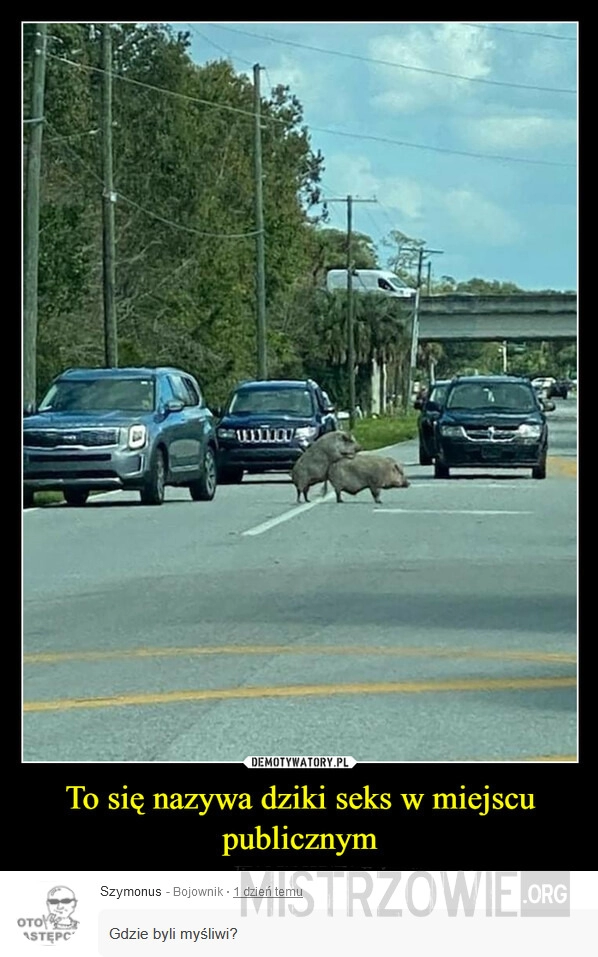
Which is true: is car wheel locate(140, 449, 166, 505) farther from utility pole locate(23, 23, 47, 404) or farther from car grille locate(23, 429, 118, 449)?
utility pole locate(23, 23, 47, 404)

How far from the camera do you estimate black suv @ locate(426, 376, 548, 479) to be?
1181 inches

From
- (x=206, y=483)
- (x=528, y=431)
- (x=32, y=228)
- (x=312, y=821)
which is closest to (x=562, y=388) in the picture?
(x=206, y=483)

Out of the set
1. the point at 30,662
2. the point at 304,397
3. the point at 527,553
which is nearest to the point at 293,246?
the point at 304,397

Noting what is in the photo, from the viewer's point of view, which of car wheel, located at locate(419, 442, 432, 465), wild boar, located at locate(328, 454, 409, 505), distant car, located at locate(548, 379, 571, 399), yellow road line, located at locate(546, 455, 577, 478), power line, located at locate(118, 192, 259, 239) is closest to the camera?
distant car, located at locate(548, 379, 571, 399)

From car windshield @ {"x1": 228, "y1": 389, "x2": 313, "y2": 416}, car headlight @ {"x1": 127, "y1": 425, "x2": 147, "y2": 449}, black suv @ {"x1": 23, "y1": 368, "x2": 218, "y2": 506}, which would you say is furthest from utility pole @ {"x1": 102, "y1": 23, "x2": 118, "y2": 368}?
car headlight @ {"x1": 127, "y1": 425, "x2": 147, "y2": 449}

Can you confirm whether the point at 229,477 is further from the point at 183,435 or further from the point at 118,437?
the point at 118,437

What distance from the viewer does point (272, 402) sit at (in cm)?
3167

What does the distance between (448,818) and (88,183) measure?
1793 inches

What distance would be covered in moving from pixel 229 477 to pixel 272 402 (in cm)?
132

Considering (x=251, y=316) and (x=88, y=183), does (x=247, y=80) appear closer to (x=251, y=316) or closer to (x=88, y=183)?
(x=251, y=316)

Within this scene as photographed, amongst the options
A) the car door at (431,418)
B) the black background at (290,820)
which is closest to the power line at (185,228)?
the car door at (431,418)

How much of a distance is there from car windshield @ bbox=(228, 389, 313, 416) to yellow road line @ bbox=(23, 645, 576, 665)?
61.8ft
